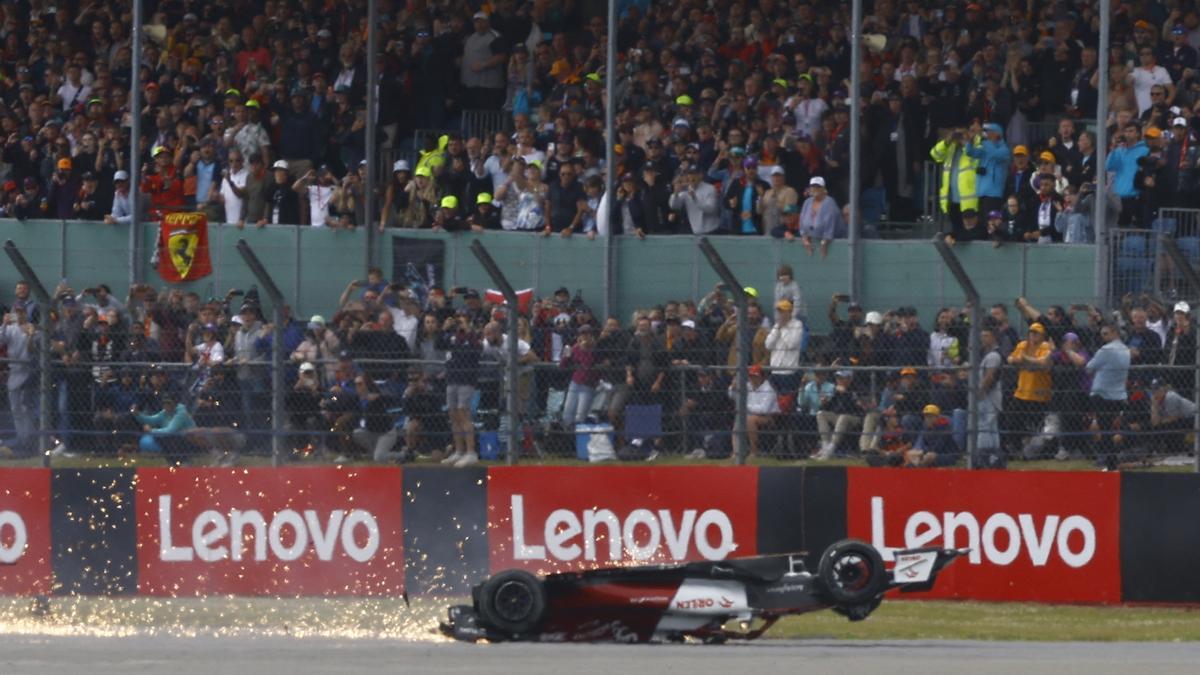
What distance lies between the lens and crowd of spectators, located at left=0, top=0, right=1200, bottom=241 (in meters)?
17.7

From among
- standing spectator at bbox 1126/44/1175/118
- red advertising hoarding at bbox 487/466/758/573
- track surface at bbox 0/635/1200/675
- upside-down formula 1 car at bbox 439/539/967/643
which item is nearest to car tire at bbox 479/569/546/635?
upside-down formula 1 car at bbox 439/539/967/643

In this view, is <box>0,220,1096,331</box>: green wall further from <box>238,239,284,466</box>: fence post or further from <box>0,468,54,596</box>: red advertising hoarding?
<box>0,468,54,596</box>: red advertising hoarding

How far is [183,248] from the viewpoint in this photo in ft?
62.0

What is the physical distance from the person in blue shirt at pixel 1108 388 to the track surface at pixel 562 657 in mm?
2027

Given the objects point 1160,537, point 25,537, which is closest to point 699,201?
point 1160,537

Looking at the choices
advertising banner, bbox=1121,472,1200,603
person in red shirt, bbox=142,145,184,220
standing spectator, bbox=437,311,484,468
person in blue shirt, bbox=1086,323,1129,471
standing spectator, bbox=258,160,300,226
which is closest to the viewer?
advertising banner, bbox=1121,472,1200,603

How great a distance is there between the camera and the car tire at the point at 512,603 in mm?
10164

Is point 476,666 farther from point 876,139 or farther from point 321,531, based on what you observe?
point 876,139

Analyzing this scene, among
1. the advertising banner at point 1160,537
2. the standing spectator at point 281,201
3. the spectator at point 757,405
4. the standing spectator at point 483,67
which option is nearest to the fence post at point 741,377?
the spectator at point 757,405

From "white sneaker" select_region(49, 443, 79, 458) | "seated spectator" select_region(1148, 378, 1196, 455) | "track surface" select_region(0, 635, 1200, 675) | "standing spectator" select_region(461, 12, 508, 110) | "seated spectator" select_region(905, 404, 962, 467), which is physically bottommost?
"track surface" select_region(0, 635, 1200, 675)

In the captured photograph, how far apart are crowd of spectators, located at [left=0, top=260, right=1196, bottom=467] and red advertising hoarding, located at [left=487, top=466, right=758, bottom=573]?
0.33 m

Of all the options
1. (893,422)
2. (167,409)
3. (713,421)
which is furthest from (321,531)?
(893,422)

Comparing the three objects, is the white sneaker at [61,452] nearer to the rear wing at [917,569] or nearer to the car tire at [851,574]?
the car tire at [851,574]

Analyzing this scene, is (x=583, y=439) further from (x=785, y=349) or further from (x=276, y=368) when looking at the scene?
(x=276, y=368)
